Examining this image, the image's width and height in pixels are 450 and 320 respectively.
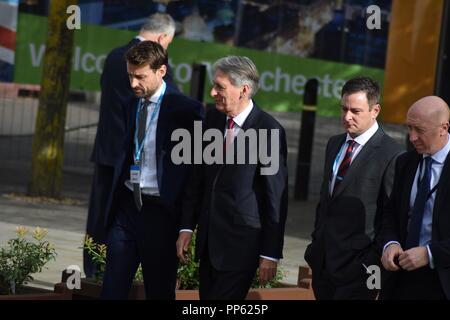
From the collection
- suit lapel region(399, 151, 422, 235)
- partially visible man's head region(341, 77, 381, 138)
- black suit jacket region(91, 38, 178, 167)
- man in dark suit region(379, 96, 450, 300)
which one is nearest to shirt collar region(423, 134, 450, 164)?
man in dark suit region(379, 96, 450, 300)

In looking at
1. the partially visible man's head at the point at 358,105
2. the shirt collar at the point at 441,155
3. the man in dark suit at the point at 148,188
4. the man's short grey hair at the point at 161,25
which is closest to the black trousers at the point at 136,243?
the man in dark suit at the point at 148,188

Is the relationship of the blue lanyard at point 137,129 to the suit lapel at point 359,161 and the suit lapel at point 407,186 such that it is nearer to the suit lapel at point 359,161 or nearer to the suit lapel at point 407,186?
the suit lapel at point 359,161

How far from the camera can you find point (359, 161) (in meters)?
7.26

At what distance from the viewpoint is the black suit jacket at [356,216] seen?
284 inches

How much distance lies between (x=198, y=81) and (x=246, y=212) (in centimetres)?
925

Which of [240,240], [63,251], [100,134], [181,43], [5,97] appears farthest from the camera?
[5,97]

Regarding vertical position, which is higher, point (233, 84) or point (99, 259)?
point (233, 84)

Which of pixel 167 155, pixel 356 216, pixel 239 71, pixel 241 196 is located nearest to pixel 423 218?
pixel 356 216

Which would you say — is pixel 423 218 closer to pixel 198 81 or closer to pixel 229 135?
pixel 229 135

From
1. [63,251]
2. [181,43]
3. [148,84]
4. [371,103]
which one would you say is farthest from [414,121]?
[181,43]

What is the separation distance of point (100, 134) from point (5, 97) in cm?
923

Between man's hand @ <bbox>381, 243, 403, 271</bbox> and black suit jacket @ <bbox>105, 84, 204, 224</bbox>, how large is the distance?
147 cm
